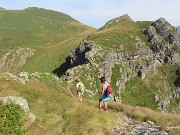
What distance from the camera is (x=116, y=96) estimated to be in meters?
95.2

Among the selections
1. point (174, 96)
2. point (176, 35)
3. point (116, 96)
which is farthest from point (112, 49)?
point (176, 35)

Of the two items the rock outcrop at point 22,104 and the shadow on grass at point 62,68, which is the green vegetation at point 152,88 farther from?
the rock outcrop at point 22,104

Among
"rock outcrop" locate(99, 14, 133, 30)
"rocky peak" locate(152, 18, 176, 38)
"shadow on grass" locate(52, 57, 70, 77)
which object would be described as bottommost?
"shadow on grass" locate(52, 57, 70, 77)

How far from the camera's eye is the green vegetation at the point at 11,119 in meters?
19.1

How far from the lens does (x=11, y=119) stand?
1983 centimetres

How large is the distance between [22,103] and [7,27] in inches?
7149

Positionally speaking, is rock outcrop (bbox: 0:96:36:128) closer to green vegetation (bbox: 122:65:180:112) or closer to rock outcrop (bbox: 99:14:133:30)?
green vegetation (bbox: 122:65:180:112)

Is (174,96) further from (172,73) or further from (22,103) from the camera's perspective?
(22,103)

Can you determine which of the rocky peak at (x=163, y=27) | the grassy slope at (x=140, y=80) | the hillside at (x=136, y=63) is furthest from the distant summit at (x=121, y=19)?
the grassy slope at (x=140, y=80)

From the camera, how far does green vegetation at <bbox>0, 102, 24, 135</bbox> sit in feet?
62.8

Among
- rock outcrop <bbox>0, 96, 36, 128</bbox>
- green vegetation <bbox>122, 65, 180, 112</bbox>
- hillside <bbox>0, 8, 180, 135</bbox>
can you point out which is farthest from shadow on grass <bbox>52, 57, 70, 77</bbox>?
rock outcrop <bbox>0, 96, 36, 128</bbox>

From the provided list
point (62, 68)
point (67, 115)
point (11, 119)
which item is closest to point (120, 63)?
point (62, 68)

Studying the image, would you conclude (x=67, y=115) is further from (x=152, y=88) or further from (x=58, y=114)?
(x=152, y=88)

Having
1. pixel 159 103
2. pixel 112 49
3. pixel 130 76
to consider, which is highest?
pixel 112 49
